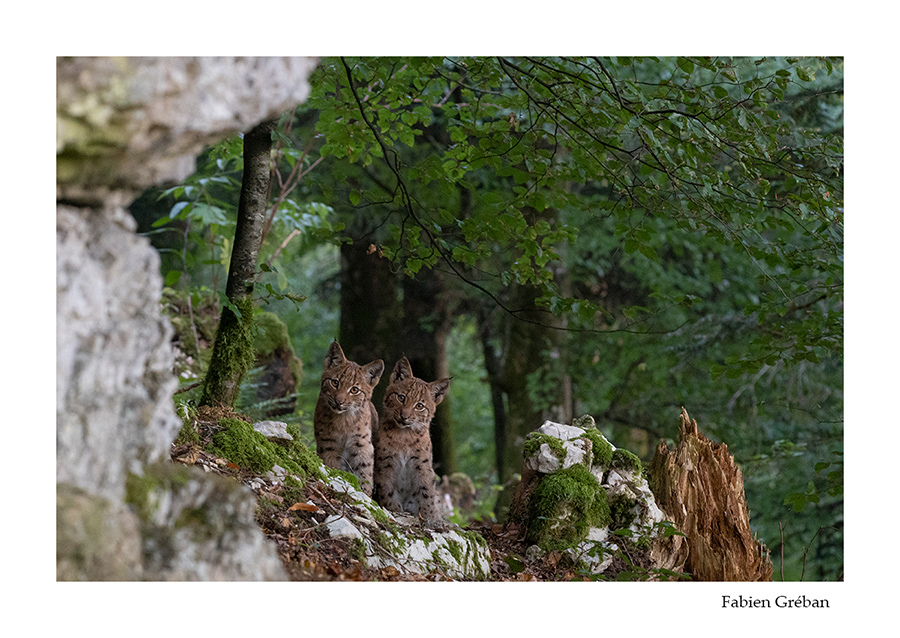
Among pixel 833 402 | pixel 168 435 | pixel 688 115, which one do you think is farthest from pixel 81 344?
pixel 833 402

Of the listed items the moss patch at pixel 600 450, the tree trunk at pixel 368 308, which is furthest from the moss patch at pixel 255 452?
the tree trunk at pixel 368 308

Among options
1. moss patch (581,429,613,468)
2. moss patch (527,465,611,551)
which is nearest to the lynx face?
moss patch (527,465,611,551)

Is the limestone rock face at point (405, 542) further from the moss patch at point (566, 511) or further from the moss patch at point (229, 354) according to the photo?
the moss patch at point (229, 354)

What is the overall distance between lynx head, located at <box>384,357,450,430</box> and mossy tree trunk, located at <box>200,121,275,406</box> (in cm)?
93

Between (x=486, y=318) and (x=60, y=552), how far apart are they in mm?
7898

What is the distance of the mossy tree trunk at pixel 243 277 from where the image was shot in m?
4.27

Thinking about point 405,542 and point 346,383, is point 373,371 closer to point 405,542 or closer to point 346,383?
point 346,383

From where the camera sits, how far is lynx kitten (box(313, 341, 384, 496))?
4473 mm

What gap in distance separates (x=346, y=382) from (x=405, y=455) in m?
0.62

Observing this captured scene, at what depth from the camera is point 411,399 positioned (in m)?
4.44

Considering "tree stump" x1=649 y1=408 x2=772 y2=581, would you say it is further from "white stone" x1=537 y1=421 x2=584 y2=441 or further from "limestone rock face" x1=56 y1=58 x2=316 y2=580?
"limestone rock face" x1=56 y1=58 x2=316 y2=580

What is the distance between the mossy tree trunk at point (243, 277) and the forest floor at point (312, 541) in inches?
27.6

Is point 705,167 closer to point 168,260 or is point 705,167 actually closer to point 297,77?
point 297,77
